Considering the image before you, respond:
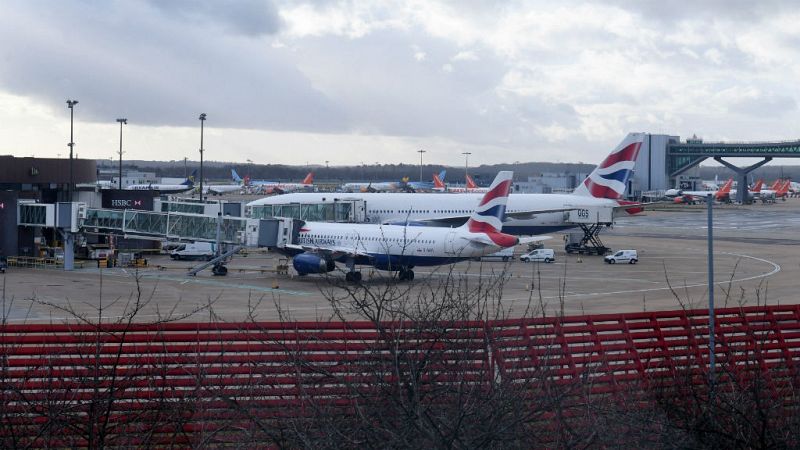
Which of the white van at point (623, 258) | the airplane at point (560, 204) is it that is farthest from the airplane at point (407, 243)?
the airplane at point (560, 204)

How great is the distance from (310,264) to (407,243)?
664cm

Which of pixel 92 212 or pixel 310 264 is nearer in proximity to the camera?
pixel 310 264

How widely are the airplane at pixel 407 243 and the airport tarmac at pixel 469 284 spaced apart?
1.07 metres

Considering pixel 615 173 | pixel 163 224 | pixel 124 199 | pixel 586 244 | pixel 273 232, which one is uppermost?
pixel 615 173

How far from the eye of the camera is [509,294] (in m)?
47.7

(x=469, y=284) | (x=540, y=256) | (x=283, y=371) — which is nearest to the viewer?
(x=283, y=371)

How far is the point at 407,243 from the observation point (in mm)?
49688

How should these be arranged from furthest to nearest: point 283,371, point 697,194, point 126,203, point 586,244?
point 697,194
point 126,203
point 586,244
point 283,371

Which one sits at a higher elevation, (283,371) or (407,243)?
(407,243)

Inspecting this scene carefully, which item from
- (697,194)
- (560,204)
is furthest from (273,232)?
(697,194)

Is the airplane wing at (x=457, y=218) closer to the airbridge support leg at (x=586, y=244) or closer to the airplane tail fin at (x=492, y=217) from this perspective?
the airbridge support leg at (x=586, y=244)

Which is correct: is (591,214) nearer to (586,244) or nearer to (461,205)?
(586,244)

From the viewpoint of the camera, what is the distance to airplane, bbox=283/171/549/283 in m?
51.6

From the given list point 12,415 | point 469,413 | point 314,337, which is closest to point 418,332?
point 469,413
